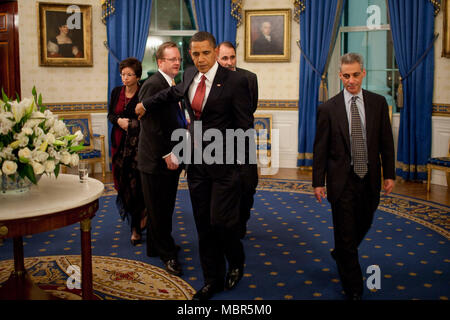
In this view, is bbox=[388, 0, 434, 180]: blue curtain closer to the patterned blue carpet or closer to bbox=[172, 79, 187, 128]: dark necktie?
the patterned blue carpet

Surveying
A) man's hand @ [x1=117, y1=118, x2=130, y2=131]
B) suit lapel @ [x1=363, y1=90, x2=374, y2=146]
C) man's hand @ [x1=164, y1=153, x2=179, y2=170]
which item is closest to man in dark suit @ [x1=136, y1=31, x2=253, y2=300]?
man's hand @ [x1=164, y1=153, x2=179, y2=170]

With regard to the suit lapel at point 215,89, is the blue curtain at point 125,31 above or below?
above

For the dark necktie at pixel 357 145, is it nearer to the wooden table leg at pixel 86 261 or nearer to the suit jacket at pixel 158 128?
the suit jacket at pixel 158 128

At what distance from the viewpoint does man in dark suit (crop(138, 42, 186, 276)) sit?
13.4 feet

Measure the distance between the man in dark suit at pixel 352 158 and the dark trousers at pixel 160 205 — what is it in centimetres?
127

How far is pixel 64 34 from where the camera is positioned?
8250mm

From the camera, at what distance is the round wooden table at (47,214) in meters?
A: 2.59

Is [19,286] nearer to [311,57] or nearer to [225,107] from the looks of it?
[225,107]

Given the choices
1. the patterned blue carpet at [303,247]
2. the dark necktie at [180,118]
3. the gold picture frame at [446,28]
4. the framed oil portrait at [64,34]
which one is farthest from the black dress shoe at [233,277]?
the framed oil portrait at [64,34]

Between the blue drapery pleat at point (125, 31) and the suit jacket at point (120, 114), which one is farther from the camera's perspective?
the blue drapery pleat at point (125, 31)

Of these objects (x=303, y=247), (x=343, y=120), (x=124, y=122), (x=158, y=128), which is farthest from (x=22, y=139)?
(x=303, y=247)

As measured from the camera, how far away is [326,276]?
387 centimetres

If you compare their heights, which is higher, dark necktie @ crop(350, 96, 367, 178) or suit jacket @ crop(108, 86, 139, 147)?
suit jacket @ crop(108, 86, 139, 147)

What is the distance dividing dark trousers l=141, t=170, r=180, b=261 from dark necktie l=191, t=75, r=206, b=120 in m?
0.92
